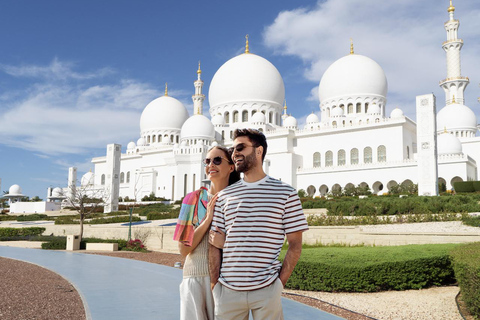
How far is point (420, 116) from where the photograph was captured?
2617 centimetres

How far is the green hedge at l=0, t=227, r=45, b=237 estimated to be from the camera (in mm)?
18030

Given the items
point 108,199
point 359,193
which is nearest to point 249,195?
point 359,193

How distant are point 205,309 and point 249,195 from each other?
0.89 m

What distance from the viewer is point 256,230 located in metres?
2.38

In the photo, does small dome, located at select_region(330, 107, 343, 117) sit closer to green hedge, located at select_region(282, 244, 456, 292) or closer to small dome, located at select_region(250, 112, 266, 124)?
small dome, located at select_region(250, 112, 266, 124)

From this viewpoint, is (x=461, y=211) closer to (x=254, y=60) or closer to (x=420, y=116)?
(x=420, y=116)

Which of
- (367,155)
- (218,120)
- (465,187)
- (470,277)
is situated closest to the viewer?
(470,277)

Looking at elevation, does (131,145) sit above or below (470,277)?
above

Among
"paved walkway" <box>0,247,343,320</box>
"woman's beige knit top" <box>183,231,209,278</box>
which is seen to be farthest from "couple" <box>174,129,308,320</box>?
"paved walkway" <box>0,247,343,320</box>

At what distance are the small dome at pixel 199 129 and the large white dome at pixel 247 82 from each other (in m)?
4.28

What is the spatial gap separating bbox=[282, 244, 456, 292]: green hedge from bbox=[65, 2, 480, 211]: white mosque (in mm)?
24874

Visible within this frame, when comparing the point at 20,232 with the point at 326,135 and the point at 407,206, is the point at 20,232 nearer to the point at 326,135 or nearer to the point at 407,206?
the point at 407,206

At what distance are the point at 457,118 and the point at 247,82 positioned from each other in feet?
65.8

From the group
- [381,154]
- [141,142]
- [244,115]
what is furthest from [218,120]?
[381,154]
